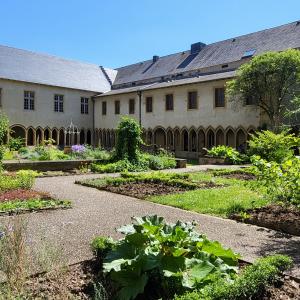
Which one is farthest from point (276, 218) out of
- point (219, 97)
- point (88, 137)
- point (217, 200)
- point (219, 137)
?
point (88, 137)

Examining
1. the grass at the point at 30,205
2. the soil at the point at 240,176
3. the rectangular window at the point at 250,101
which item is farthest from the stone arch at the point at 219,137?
the grass at the point at 30,205

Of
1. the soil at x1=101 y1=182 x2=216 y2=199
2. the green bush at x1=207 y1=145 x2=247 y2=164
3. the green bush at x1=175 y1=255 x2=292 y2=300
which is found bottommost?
the soil at x1=101 y1=182 x2=216 y2=199

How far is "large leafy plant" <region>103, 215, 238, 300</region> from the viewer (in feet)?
10.7

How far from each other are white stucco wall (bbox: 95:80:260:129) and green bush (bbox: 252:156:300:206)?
17824 mm

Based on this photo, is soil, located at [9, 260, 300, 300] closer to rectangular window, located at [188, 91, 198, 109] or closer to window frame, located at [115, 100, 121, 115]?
rectangular window, located at [188, 91, 198, 109]

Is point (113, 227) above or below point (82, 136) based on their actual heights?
below

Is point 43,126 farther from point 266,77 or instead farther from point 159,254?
point 159,254

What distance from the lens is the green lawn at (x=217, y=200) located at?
7.47 meters

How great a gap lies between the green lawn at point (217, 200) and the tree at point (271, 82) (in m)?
12.3

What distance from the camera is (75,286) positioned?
11.7 feet

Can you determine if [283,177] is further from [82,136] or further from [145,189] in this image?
[82,136]

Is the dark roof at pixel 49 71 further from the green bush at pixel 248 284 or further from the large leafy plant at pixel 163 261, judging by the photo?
the green bush at pixel 248 284

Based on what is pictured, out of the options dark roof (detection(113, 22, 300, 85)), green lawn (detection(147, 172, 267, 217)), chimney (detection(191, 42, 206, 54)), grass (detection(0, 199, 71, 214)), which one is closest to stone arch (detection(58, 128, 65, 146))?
dark roof (detection(113, 22, 300, 85))

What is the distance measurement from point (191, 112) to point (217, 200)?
64.1 feet
